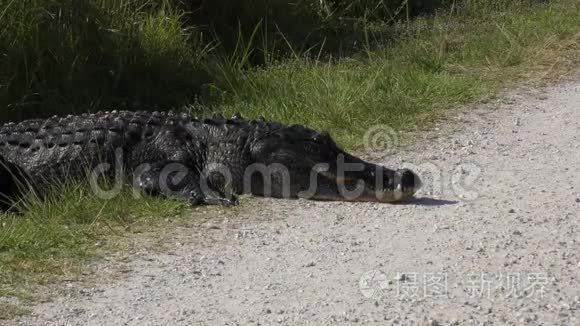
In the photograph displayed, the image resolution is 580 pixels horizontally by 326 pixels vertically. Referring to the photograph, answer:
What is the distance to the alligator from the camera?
671 centimetres

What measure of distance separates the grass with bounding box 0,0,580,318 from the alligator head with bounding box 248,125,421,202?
752 millimetres

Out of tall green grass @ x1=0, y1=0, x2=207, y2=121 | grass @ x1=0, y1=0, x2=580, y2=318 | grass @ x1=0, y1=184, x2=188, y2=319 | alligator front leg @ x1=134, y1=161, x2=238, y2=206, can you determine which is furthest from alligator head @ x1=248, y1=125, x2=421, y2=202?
tall green grass @ x1=0, y1=0, x2=207, y2=121

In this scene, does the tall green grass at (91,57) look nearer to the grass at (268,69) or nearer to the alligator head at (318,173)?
the grass at (268,69)

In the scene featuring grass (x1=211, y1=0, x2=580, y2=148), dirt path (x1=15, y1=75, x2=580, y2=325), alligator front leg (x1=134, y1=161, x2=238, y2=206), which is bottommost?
dirt path (x1=15, y1=75, x2=580, y2=325)

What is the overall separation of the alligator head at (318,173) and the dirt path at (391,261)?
11 cm

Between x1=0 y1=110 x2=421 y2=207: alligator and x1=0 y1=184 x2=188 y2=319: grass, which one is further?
x1=0 y1=110 x2=421 y2=207: alligator

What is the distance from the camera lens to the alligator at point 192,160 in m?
6.71

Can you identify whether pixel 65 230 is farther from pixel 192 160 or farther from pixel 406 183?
pixel 406 183

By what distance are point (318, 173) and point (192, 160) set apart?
0.95m

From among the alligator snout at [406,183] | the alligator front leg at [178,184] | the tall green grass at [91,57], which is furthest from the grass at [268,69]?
the alligator snout at [406,183]

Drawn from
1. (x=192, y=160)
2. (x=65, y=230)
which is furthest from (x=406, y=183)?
(x=65, y=230)

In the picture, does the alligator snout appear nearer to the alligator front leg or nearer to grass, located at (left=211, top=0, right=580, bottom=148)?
the alligator front leg

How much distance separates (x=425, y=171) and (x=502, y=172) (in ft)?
1.58

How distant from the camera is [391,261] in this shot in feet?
17.9
